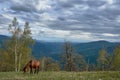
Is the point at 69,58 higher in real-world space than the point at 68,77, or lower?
lower

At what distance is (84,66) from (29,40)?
159 ft

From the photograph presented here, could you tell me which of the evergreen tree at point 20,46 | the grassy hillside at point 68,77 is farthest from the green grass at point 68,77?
the evergreen tree at point 20,46

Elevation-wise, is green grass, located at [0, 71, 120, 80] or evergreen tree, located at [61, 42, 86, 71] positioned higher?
green grass, located at [0, 71, 120, 80]

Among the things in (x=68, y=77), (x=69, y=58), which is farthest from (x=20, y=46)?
(x=68, y=77)

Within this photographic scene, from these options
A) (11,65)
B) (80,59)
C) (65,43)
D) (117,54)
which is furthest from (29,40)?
(117,54)

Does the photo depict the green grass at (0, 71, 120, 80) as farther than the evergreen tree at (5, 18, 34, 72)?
No

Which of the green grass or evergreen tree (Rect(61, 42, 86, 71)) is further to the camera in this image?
evergreen tree (Rect(61, 42, 86, 71))

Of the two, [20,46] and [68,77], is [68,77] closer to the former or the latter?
[68,77]

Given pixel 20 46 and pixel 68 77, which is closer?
pixel 68 77

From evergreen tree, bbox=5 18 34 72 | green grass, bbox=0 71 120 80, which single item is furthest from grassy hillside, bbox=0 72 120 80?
evergreen tree, bbox=5 18 34 72

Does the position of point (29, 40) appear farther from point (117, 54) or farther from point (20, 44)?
point (117, 54)

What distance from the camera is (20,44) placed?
90.1 m

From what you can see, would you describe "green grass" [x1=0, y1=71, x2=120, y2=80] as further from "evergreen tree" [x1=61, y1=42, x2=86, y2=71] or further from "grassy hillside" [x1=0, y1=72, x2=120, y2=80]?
"evergreen tree" [x1=61, y1=42, x2=86, y2=71]

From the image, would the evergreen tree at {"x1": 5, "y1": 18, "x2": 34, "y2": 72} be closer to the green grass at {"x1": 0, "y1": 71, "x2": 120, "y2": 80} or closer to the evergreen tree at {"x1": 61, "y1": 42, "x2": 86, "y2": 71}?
the evergreen tree at {"x1": 61, "y1": 42, "x2": 86, "y2": 71}
